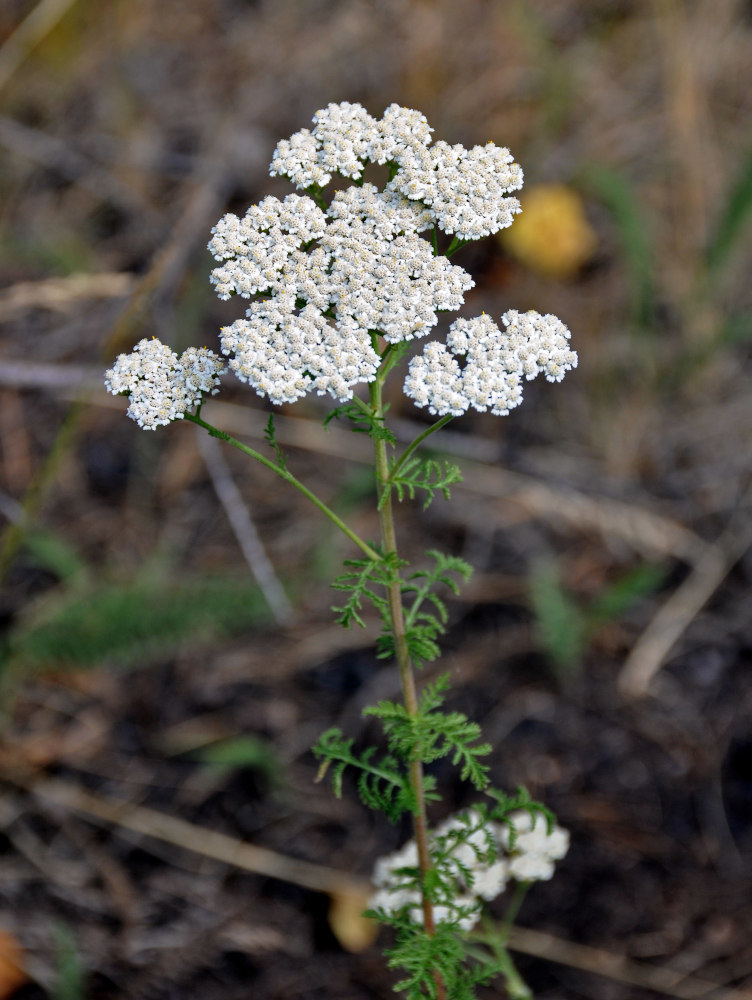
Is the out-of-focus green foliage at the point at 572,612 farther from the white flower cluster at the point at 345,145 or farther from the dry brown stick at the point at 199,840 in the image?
the white flower cluster at the point at 345,145

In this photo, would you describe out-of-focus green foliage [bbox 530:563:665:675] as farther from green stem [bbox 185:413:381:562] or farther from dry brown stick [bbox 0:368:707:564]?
green stem [bbox 185:413:381:562]

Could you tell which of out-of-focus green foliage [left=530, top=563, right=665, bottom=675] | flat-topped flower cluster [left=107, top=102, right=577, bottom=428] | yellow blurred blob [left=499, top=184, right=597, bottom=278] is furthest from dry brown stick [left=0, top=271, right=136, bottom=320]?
yellow blurred blob [left=499, top=184, right=597, bottom=278]

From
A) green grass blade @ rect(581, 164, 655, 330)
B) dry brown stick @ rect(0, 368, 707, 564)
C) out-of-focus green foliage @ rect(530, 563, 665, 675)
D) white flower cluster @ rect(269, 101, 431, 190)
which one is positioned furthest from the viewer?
dry brown stick @ rect(0, 368, 707, 564)

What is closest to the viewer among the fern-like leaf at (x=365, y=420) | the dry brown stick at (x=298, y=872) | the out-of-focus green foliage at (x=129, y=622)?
the fern-like leaf at (x=365, y=420)

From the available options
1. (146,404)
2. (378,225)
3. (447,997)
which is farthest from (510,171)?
(447,997)

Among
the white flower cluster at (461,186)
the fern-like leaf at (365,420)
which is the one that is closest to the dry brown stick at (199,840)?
the fern-like leaf at (365,420)

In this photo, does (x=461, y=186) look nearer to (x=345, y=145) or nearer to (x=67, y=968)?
(x=345, y=145)
